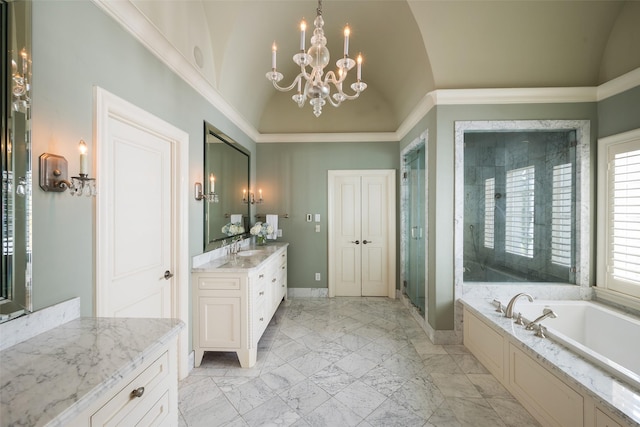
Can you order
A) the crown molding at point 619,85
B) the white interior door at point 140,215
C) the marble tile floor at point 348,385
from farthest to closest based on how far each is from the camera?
the crown molding at point 619,85, the marble tile floor at point 348,385, the white interior door at point 140,215

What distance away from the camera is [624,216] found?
8.34ft

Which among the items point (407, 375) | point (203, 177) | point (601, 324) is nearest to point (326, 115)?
point (203, 177)

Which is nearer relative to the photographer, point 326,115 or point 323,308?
point 323,308

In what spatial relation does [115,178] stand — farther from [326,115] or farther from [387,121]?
[387,121]

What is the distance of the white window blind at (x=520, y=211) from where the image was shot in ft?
9.91

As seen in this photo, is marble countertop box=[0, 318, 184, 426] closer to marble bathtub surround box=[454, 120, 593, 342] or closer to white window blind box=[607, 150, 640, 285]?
marble bathtub surround box=[454, 120, 593, 342]

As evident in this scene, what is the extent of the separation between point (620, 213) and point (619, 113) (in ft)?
3.24

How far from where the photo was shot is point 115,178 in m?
1.67

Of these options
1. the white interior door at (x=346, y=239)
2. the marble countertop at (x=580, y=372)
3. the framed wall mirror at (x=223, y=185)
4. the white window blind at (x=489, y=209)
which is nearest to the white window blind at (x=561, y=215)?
the white window blind at (x=489, y=209)

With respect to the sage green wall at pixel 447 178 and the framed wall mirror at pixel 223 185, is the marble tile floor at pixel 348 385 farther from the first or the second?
the framed wall mirror at pixel 223 185

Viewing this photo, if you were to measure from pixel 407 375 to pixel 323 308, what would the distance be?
71.2 inches

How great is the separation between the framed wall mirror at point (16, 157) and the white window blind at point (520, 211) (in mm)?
3974

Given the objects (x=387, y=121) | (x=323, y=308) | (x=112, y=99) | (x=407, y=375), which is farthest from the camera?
(x=387, y=121)

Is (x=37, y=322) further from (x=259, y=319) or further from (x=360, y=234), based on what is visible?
(x=360, y=234)
